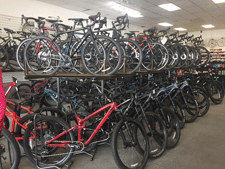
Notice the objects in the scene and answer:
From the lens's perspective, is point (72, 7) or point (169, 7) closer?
point (169, 7)

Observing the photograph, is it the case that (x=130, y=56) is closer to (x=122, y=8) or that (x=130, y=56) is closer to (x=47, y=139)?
(x=47, y=139)

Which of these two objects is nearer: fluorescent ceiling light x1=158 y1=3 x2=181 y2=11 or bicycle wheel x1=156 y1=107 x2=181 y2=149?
bicycle wheel x1=156 y1=107 x2=181 y2=149

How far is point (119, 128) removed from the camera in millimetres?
2143

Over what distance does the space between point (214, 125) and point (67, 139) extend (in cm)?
333

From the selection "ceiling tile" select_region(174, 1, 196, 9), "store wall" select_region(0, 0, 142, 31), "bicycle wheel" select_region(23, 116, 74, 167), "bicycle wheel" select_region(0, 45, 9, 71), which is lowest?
"bicycle wheel" select_region(23, 116, 74, 167)

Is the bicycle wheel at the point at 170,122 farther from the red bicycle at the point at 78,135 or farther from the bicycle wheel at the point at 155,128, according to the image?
the red bicycle at the point at 78,135

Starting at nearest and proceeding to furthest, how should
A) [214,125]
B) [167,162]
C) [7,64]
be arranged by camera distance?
1. [167,162]
2. [214,125]
3. [7,64]

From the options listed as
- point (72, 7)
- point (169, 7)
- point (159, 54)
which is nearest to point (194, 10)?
point (169, 7)

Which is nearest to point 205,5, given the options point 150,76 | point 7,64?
point 150,76

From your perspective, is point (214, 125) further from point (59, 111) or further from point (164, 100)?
point (59, 111)

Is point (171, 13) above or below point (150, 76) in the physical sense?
above

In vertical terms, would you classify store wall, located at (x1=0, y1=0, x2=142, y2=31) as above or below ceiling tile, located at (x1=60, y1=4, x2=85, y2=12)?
below

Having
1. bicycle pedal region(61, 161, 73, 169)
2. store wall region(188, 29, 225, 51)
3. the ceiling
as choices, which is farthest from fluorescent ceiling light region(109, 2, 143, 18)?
store wall region(188, 29, 225, 51)

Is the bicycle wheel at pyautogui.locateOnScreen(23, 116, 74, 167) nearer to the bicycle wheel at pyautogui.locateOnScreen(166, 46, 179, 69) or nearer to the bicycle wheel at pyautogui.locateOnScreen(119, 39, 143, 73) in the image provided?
the bicycle wheel at pyautogui.locateOnScreen(119, 39, 143, 73)
